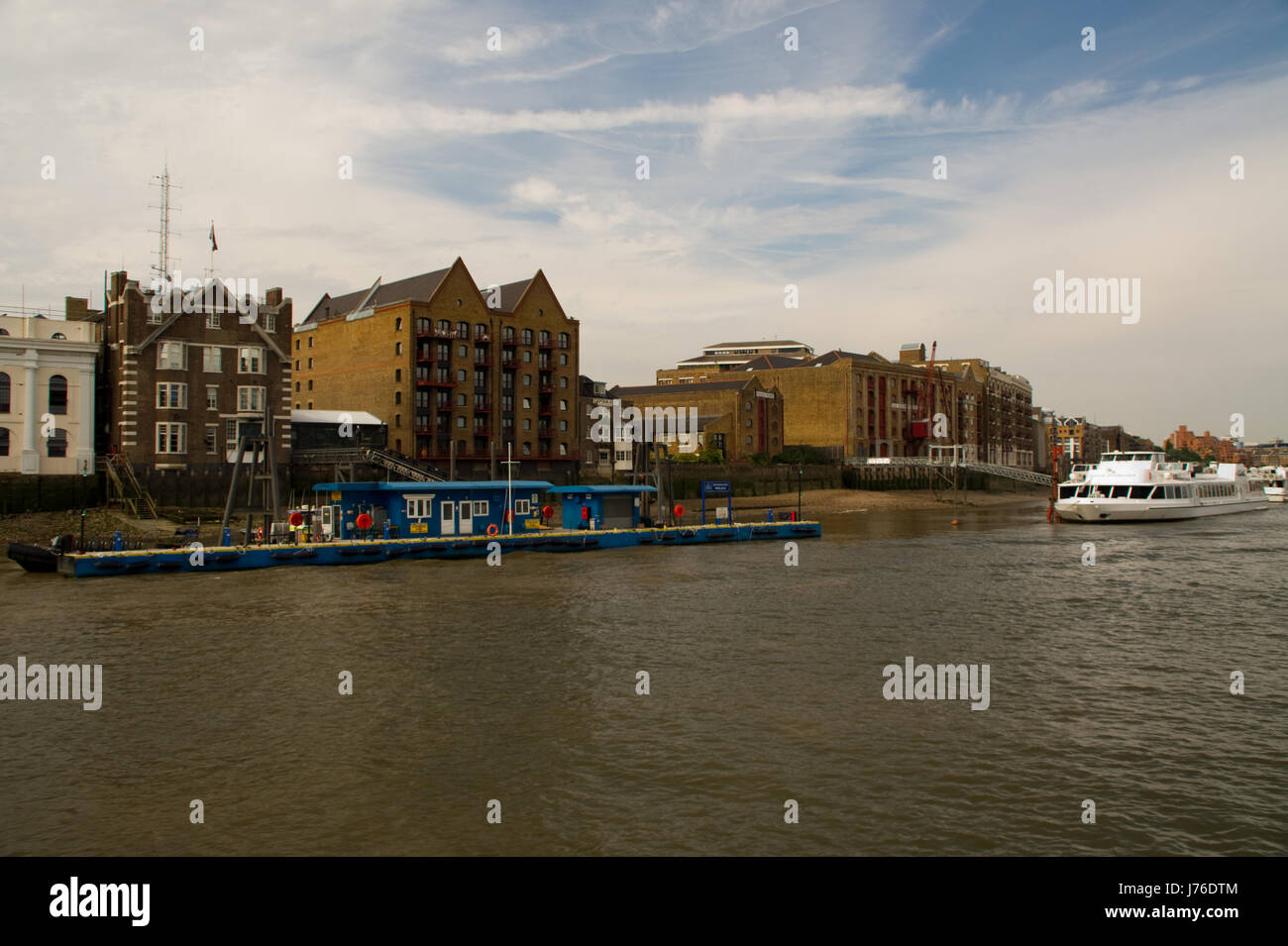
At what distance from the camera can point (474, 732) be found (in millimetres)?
18391

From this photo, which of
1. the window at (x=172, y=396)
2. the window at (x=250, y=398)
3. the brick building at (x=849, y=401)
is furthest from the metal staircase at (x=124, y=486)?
the brick building at (x=849, y=401)

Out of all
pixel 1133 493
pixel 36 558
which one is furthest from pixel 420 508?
pixel 1133 493

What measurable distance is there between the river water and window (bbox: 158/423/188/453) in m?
29.2

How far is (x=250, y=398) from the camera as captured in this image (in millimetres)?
68875

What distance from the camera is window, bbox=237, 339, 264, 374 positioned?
68812 mm

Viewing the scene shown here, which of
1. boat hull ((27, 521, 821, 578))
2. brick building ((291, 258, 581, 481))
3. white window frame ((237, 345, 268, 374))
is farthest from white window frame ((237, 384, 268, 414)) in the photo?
boat hull ((27, 521, 821, 578))

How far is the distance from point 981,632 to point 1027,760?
12577mm

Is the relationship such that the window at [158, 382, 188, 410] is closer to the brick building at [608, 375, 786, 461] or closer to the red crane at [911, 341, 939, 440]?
the brick building at [608, 375, 786, 461]

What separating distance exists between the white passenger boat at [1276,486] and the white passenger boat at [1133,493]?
5728cm

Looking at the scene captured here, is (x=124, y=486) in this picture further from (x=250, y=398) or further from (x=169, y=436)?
(x=250, y=398)

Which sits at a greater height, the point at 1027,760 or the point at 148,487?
the point at 148,487

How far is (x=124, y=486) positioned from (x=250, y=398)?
10.8 meters
